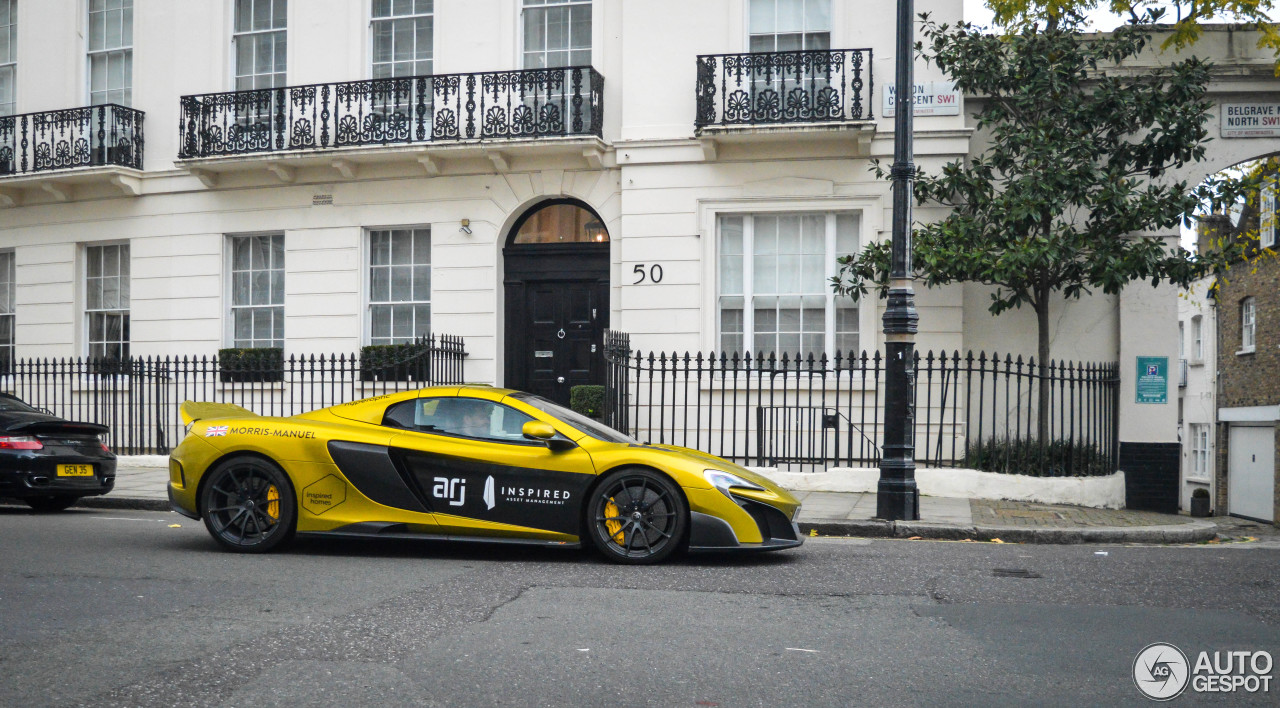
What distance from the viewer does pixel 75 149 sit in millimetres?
17281

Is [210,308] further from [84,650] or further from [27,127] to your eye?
[84,650]

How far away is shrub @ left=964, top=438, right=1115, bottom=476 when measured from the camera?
12562 mm

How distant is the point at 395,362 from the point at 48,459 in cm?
457

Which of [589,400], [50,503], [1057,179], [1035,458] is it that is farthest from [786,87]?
[50,503]

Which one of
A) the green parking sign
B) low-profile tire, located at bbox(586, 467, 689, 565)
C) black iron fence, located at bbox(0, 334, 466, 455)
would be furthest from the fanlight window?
low-profile tire, located at bbox(586, 467, 689, 565)

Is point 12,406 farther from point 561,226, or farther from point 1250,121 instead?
point 1250,121

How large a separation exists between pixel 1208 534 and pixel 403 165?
446 inches

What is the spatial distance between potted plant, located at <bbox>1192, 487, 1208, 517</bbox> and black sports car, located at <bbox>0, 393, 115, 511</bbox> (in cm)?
2170

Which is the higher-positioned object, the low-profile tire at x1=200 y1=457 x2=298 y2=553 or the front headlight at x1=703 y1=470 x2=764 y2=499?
the front headlight at x1=703 y1=470 x2=764 y2=499

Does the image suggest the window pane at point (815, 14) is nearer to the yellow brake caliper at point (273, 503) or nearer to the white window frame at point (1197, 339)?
the yellow brake caliper at point (273, 503)

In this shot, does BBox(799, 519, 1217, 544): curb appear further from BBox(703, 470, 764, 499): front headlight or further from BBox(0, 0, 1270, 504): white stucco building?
BBox(0, 0, 1270, 504): white stucco building

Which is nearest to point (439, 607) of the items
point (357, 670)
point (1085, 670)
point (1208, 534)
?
point (357, 670)

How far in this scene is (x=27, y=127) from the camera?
58.3ft

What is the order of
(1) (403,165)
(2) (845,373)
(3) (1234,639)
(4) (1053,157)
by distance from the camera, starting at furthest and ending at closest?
(1) (403,165) → (2) (845,373) → (4) (1053,157) → (3) (1234,639)
